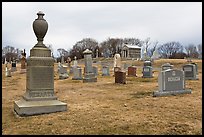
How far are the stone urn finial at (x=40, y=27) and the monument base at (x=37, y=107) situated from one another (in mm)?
1803

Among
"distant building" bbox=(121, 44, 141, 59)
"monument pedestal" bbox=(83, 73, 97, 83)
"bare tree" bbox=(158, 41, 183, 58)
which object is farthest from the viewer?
"bare tree" bbox=(158, 41, 183, 58)

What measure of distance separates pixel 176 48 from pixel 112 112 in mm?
105426

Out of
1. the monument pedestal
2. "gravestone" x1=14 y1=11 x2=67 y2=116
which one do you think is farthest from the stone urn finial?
the monument pedestal

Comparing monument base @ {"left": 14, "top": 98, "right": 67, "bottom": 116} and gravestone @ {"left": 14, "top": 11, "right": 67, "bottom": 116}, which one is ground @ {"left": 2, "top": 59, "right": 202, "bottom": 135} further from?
gravestone @ {"left": 14, "top": 11, "right": 67, "bottom": 116}

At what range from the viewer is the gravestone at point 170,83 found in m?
10.1

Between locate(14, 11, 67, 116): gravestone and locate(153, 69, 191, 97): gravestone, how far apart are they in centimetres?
457

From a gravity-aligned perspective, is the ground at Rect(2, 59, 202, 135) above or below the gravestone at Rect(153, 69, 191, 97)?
below

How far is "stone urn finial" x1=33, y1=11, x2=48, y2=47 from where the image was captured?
7.23m

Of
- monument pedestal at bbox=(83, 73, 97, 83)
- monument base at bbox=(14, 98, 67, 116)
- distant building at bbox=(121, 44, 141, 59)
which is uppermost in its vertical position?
distant building at bbox=(121, 44, 141, 59)

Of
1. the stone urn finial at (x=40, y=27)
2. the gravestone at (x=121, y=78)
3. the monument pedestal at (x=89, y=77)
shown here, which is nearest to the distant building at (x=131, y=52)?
the monument pedestal at (x=89, y=77)

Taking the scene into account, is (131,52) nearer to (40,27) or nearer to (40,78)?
(40,27)

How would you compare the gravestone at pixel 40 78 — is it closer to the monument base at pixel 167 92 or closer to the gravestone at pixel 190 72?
the monument base at pixel 167 92

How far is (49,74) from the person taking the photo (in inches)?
290

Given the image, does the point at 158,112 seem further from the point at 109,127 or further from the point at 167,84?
the point at 167,84
